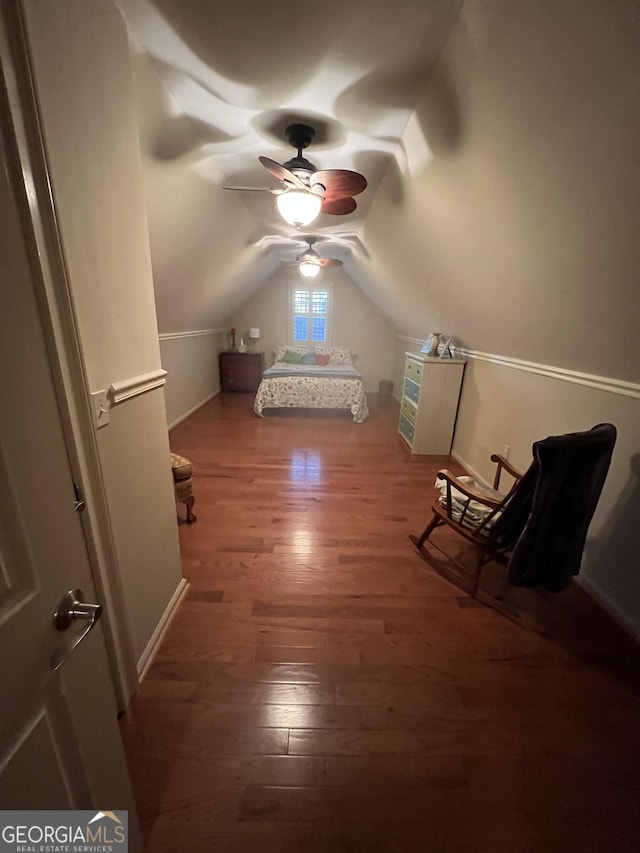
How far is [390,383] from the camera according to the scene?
21.7ft

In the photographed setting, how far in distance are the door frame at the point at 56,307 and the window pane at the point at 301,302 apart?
6.01 m

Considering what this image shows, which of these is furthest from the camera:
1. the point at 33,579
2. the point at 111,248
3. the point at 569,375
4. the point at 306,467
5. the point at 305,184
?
the point at 306,467

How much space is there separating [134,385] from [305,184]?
4.64 feet

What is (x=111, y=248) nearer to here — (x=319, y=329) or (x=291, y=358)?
(x=291, y=358)

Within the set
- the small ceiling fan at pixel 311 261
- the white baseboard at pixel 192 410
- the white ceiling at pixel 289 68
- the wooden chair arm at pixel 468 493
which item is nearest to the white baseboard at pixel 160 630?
the wooden chair arm at pixel 468 493

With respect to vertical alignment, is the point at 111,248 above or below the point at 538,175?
below

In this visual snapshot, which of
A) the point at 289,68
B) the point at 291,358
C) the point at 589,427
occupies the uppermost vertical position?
the point at 289,68

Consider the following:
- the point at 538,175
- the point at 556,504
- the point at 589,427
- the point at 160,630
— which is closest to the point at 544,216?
the point at 538,175

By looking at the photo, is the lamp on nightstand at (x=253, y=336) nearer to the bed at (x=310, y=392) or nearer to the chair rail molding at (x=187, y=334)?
the chair rail molding at (x=187, y=334)

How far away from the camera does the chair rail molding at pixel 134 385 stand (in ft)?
3.57

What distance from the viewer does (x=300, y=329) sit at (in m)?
6.66

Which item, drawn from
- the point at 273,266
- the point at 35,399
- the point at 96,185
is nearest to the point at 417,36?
the point at 96,185

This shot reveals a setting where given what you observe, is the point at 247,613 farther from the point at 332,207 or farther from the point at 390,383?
the point at 390,383

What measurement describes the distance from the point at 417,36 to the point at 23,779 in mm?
2363
